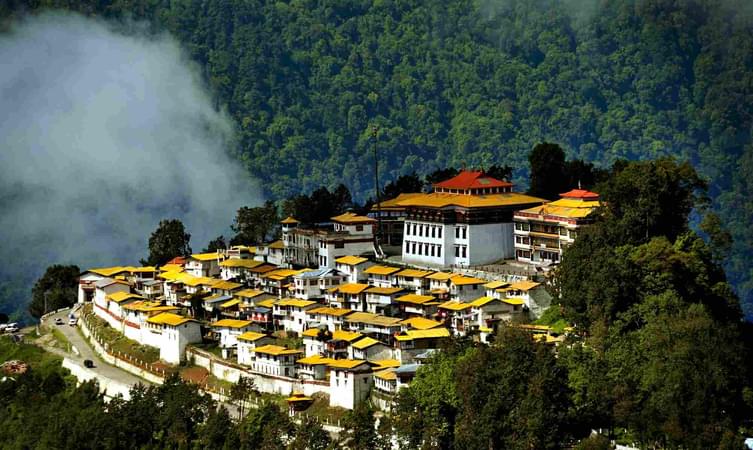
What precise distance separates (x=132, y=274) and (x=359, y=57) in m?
56.8

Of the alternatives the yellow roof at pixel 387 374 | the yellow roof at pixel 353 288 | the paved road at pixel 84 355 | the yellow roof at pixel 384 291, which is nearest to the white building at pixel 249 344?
the yellow roof at pixel 353 288

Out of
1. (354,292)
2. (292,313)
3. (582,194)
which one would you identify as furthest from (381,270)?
(582,194)

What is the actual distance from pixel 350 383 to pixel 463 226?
14.1 m

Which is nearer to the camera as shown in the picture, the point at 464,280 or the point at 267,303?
the point at 464,280

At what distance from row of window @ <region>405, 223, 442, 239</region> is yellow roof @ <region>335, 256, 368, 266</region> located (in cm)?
262

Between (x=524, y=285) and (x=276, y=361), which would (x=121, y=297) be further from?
(x=524, y=285)

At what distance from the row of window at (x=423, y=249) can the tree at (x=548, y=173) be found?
691 centimetres

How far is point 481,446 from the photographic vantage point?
6094 cm

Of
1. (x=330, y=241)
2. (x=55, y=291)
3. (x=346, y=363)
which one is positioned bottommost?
(x=346, y=363)

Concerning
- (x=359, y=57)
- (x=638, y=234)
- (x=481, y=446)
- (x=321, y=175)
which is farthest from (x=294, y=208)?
(x=359, y=57)

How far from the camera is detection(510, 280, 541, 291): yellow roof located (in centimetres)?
7356

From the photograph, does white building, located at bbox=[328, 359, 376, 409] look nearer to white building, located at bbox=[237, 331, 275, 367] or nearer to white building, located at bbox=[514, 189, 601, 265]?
white building, located at bbox=[237, 331, 275, 367]

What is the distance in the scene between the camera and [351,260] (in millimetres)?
81750

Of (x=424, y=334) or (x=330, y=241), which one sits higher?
(x=330, y=241)
